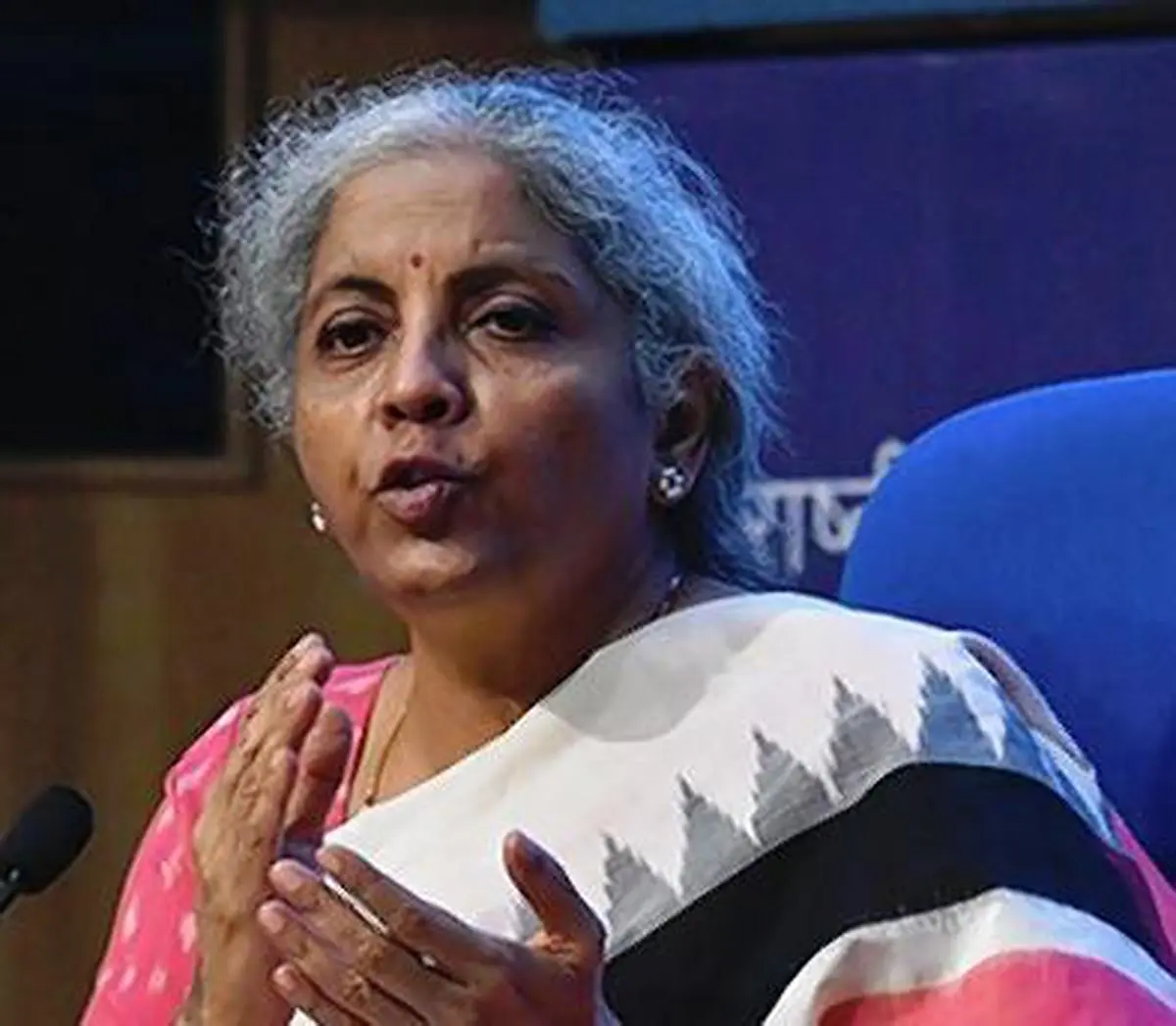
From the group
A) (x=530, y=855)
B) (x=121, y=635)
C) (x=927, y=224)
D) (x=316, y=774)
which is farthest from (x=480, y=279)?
(x=121, y=635)

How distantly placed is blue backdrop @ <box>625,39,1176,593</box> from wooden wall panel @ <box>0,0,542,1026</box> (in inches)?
41.7

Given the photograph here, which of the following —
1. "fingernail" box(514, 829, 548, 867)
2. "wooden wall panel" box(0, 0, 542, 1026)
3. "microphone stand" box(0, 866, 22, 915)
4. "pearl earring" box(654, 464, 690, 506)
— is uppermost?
"pearl earring" box(654, 464, 690, 506)

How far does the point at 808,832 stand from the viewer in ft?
4.64

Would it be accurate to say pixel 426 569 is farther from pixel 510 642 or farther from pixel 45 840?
pixel 45 840

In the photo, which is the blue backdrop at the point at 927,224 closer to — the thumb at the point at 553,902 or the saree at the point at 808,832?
the saree at the point at 808,832

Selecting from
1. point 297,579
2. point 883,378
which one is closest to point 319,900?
point 883,378

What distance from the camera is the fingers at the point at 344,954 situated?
1185mm

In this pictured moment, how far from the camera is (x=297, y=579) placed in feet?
10.3

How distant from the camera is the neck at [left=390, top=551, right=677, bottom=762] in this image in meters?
1.46

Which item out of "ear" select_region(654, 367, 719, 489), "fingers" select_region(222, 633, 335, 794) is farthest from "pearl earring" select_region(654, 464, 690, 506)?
"fingers" select_region(222, 633, 335, 794)

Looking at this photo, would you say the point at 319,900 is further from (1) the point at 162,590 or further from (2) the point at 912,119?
(1) the point at 162,590

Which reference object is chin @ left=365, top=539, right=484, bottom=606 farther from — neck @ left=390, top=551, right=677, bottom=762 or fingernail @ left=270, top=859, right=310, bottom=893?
fingernail @ left=270, top=859, right=310, bottom=893

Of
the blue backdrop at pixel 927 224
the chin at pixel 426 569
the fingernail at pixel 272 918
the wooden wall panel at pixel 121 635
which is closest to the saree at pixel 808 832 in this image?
the chin at pixel 426 569

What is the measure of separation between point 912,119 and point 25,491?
54.3 inches
